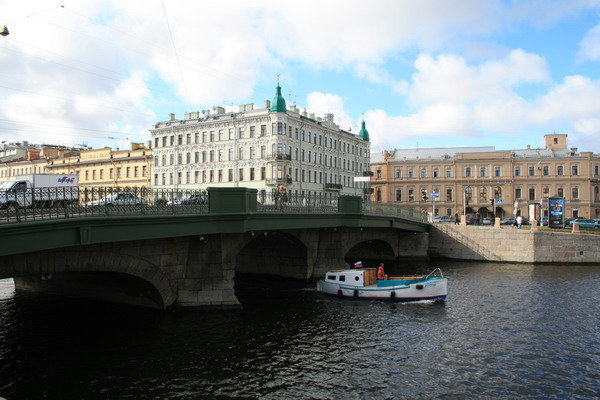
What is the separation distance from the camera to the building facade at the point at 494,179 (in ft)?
271

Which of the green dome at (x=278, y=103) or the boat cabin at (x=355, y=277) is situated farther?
the green dome at (x=278, y=103)

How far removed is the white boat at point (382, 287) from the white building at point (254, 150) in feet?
93.7

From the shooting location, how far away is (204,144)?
2749 inches

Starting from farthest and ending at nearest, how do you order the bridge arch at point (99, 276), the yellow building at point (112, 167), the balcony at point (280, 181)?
1. the yellow building at point (112, 167)
2. the balcony at point (280, 181)
3. the bridge arch at point (99, 276)

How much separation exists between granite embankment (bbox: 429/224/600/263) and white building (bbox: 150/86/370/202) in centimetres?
1828

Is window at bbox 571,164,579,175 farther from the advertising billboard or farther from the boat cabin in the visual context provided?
the boat cabin

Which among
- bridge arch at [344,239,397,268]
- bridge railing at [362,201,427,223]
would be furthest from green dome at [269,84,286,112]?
bridge railing at [362,201,427,223]

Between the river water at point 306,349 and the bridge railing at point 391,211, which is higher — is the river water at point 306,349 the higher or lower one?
the lower one

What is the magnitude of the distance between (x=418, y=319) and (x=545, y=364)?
25.0 ft

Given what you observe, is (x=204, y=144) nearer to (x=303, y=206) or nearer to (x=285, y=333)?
(x=303, y=206)

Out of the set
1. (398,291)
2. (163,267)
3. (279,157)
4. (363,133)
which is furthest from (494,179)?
(163,267)

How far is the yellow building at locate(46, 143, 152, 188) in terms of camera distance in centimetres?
7612

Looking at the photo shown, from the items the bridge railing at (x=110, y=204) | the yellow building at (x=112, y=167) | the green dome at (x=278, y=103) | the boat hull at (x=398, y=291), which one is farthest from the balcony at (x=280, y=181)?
the boat hull at (x=398, y=291)

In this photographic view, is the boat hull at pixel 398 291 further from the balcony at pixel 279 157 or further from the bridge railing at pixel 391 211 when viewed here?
the balcony at pixel 279 157
